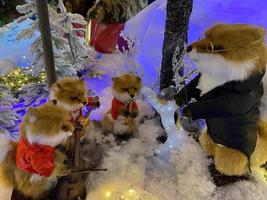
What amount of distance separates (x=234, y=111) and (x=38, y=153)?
20.8 inches

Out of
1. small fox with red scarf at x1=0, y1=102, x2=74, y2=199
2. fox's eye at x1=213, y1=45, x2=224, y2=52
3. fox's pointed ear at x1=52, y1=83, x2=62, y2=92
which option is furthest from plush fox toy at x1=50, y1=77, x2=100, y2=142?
fox's eye at x1=213, y1=45, x2=224, y2=52

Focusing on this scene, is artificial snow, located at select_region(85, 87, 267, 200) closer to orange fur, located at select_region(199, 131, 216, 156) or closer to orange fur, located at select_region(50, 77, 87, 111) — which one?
orange fur, located at select_region(199, 131, 216, 156)

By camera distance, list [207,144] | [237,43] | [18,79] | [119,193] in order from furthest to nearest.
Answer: [18,79] < [207,144] < [119,193] < [237,43]

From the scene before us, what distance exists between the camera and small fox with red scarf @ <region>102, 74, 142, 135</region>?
1.21m

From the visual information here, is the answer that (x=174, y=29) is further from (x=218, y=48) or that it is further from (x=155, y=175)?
(x=155, y=175)

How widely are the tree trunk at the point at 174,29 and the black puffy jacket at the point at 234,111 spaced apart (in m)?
0.25

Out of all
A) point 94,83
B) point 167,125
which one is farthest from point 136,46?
point 167,125

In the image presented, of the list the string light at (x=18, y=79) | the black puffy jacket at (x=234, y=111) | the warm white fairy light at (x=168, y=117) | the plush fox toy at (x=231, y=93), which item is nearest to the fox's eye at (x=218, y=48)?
the plush fox toy at (x=231, y=93)

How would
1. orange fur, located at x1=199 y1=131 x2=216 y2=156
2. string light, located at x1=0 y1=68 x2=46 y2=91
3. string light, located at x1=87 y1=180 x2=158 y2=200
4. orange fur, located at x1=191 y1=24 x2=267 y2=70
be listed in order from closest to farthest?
1. orange fur, located at x1=191 y1=24 x2=267 y2=70
2. string light, located at x1=87 y1=180 x2=158 y2=200
3. orange fur, located at x1=199 y1=131 x2=216 y2=156
4. string light, located at x1=0 y1=68 x2=46 y2=91

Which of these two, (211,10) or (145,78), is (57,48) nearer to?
(145,78)

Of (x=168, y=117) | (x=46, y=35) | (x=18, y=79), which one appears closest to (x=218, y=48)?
(x=168, y=117)

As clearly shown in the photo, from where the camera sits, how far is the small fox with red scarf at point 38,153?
95 cm

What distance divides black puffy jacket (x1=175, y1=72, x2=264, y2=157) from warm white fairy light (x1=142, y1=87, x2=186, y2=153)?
0.08 metres

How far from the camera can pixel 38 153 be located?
0.96 meters
